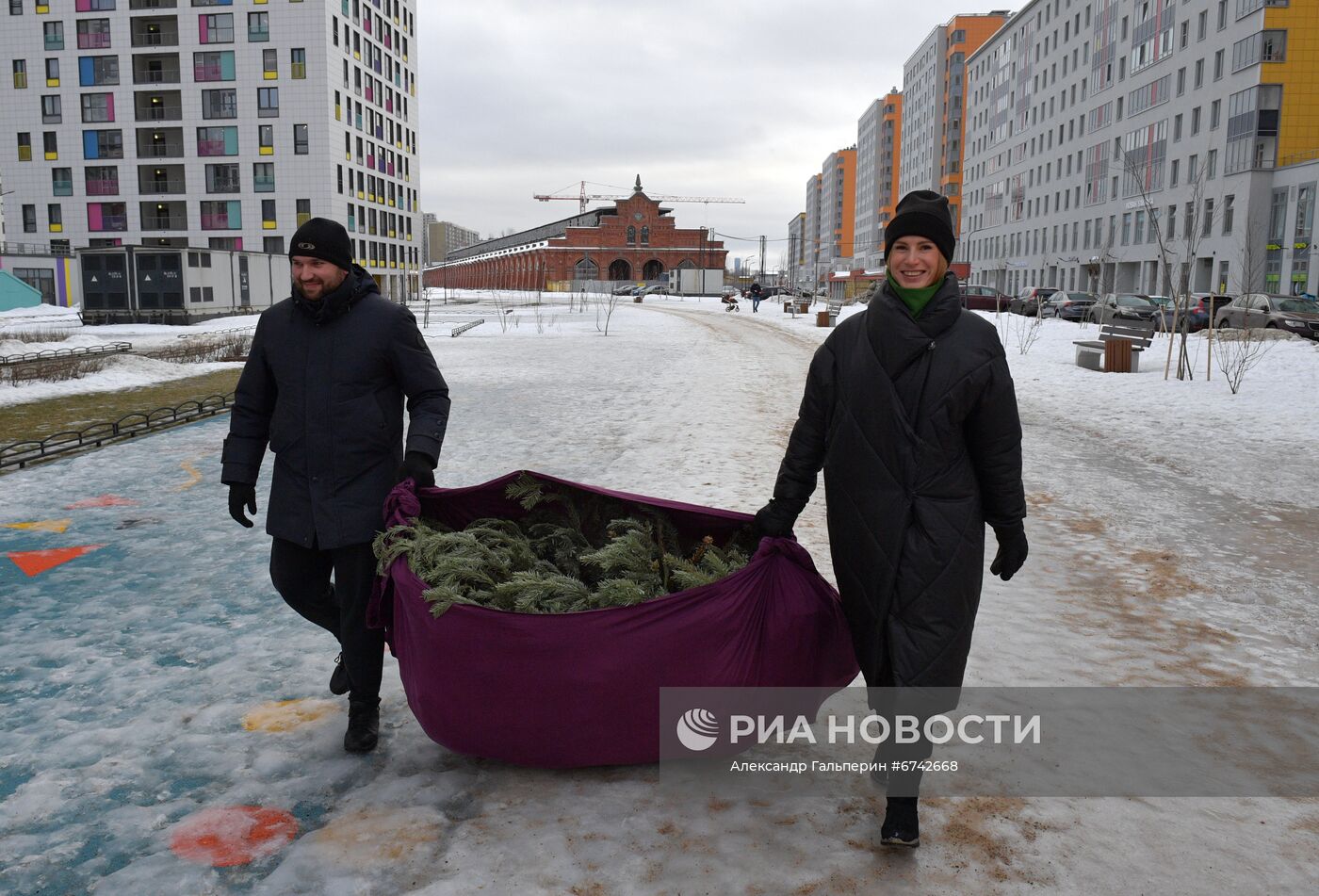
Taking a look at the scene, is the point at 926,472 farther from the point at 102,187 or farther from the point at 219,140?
the point at 102,187

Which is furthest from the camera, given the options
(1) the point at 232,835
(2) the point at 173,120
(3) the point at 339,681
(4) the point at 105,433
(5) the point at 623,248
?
(5) the point at 623,248

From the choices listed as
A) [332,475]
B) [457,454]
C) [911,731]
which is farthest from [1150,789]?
[457,454]

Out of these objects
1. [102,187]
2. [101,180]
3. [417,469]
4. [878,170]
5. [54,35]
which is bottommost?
→ [417,469]

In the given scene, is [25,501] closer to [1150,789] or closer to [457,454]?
[457,454]

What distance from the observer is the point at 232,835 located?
10.2 ft

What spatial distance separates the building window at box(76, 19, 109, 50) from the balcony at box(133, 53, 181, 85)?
2.09 metres

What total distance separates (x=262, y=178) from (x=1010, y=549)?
59.1 meters

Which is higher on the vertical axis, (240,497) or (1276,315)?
(1276,315)

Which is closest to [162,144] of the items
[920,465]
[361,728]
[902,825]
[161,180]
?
[161,180]

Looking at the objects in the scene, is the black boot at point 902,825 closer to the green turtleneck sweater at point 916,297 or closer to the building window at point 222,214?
the green turtleneck sweater at point 916,297

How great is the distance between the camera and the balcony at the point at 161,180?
181 feet

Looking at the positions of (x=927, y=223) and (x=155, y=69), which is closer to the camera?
(x=927, y=223)

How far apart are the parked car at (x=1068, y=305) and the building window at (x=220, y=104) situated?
149 ft

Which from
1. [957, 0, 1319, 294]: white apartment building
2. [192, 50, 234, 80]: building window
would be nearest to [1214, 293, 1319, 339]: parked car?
[957, 0, 1319, 294]: white apartment building
